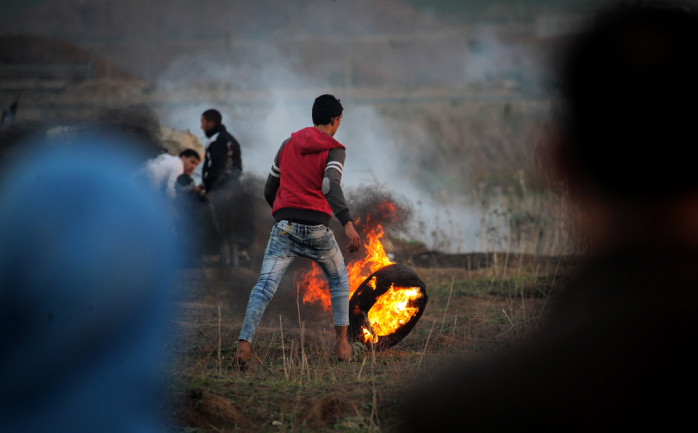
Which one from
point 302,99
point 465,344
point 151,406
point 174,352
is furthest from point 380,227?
point 302,99

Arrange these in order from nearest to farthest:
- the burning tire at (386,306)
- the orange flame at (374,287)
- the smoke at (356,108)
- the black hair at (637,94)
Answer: the black hair at (637,94), the burning tire at (386,306), the orange flame at (374,287), the smoke at (356,108)

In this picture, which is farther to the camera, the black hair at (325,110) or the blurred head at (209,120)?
the blurred head at (209,120)

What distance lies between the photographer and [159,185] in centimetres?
1009

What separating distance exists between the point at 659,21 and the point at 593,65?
16 cm

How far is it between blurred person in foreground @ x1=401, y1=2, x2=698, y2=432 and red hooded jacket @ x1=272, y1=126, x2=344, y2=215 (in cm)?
380

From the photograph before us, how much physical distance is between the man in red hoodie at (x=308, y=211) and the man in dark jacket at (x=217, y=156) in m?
5.06

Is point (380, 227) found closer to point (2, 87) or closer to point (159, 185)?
point (159, 185)

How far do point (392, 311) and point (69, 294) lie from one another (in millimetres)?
3325

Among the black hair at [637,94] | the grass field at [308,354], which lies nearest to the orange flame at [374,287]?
the grass field at [308,354]

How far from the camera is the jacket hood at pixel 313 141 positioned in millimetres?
5602

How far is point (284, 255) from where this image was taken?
5645 mm

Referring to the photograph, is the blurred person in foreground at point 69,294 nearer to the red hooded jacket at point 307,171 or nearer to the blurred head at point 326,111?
the red hooded jacket at point 307,171

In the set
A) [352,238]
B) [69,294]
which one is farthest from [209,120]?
[69,294]

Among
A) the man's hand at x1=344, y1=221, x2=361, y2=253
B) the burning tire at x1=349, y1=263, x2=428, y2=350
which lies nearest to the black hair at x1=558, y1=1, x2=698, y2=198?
the man's hand at x1=344, y1=221, x2=361, y2=253
